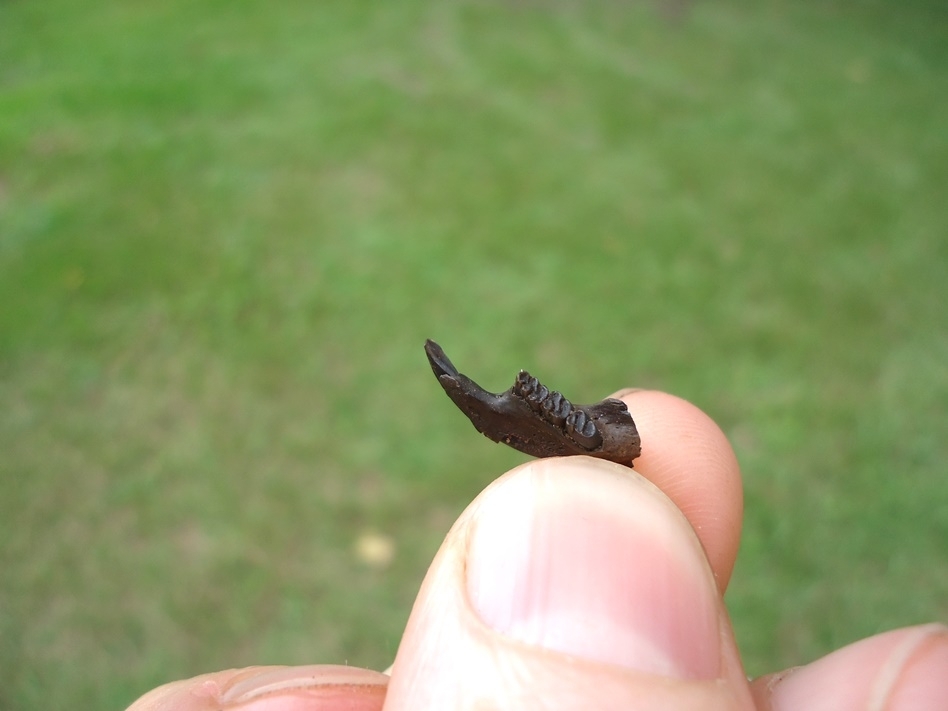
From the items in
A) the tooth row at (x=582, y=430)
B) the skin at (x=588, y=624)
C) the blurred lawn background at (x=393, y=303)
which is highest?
the tooth row at (x=582, y=430)

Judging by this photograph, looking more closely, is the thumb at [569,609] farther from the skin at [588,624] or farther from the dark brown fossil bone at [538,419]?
the dark brown fossil bone at [538,419]

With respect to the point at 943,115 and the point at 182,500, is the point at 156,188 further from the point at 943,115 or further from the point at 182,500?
the point at 943,115

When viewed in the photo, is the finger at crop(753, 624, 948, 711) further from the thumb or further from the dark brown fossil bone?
the dark brown fossil bone

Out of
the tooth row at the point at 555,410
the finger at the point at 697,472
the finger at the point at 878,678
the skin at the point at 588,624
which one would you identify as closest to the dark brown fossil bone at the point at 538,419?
the tooth row at the point at 555,410

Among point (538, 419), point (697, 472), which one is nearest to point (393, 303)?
point (697, 472)

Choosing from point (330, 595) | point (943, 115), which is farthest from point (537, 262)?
point (943, 115)

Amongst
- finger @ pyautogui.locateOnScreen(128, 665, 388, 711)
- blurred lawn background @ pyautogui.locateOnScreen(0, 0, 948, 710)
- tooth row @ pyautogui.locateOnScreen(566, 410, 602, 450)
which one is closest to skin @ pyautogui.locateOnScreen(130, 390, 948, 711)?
tooth row @ pyautogui.locateOnScreen(566, 410, 602, 450)
